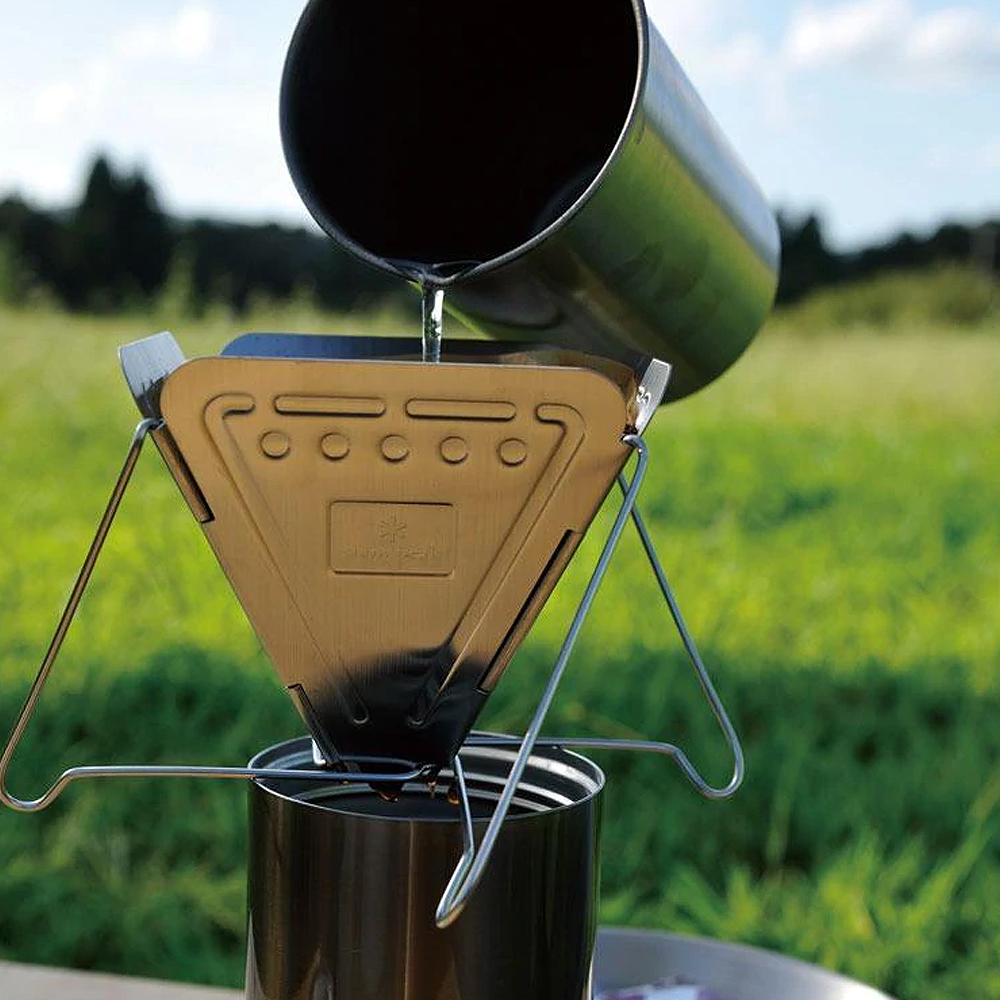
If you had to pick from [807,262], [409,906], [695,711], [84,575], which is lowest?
[695,711]

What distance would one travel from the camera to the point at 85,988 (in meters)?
1.21

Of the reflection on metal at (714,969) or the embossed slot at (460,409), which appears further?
the reflection on metal at (714,969)

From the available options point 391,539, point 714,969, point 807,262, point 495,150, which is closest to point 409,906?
point 391,539

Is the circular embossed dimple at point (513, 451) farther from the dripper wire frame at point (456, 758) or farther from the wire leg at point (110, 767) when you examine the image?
the wire leg at point (110, 767)

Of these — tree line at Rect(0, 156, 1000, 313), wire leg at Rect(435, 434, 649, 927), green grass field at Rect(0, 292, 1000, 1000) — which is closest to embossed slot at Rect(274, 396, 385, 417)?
wire leg at Rect(435, 434, 649, 927)

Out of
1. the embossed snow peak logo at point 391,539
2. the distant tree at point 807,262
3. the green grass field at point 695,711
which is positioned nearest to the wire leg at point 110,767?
the embossed snow peak logo at point 391,539

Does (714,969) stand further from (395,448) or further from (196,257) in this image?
(196,257)

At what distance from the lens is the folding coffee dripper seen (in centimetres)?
79

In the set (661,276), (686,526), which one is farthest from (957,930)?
(686,526)

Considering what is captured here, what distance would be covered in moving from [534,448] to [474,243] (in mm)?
259

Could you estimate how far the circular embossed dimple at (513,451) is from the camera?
Result: 2.62 ft

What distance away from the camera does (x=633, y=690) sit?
2.84 metres

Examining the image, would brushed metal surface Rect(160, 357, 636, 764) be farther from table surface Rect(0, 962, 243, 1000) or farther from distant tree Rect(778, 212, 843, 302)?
distant tree Rect(778, 212, 843, 302)

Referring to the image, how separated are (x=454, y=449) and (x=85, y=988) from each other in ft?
2.17
